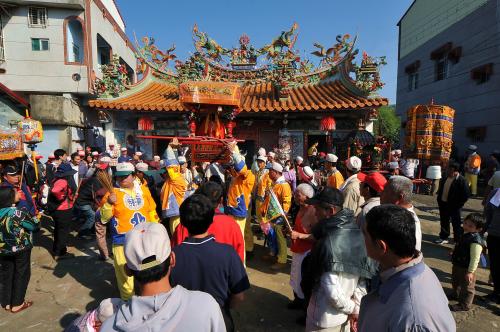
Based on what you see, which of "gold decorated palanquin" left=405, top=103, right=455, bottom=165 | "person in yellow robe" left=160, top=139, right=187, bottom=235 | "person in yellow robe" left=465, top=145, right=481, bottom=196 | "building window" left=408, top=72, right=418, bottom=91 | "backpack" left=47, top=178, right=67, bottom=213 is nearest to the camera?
"person in yellow robe" left=160, top=139, right=187, bottom=235

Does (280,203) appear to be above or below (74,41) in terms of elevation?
below

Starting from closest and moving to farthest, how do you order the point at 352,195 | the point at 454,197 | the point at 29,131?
the point at 352,195 < the point at 454,197 < the point at 29,131

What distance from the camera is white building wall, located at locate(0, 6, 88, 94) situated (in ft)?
34.7

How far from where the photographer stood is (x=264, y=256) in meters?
4.93

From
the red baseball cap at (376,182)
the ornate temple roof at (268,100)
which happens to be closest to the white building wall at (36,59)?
the ornate temple roof at (268,100)

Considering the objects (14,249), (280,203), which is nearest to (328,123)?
(280,203)

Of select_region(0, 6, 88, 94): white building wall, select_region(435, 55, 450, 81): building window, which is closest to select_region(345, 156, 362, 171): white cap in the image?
select_region(0, 6, 88, 94): white building wall

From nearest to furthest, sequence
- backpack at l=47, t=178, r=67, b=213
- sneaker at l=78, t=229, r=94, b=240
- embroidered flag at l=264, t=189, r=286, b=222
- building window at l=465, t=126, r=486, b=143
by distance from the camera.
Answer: embroidered flag at l=264, t=189, r=286, b=222 < backpack at l=47, t=178, r=67, b=213 < sneaker at l=78, t=229, r=94, b=240 < building window at l=465, t=126, r=486, b=143

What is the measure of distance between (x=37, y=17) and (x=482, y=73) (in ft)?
60.5

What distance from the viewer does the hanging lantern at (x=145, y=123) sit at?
30.3 feet

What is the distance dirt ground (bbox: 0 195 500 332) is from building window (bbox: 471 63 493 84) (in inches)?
375

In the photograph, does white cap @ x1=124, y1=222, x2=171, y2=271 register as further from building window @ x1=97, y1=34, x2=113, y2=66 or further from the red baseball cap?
building window @ x1=97, y1=34, x2=113, y2=66

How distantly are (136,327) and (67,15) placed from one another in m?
13.5

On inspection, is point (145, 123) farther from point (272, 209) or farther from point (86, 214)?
point (272, 209)
